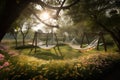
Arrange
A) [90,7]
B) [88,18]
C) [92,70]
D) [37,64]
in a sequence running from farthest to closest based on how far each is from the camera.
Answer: [88,18] < [90,7] < [92,70] < [37,64]

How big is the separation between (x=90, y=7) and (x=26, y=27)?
21.6 meters

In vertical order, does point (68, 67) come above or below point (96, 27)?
below

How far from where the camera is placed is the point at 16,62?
629cm

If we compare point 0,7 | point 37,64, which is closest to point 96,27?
point 37,64

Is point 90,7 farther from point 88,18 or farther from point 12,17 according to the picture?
point 12,17

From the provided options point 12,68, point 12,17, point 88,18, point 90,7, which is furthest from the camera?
point 88,18

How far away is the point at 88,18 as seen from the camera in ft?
48.5

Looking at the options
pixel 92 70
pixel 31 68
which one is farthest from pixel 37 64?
pixel 92 70

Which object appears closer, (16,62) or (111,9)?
(16,62)

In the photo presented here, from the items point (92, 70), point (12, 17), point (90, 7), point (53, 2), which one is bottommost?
point (92, 70)

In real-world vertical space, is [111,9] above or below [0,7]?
above

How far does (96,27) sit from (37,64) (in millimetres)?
10554

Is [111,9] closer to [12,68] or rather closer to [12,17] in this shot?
[12,68]

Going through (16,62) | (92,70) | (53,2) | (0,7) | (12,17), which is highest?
(53,2)
